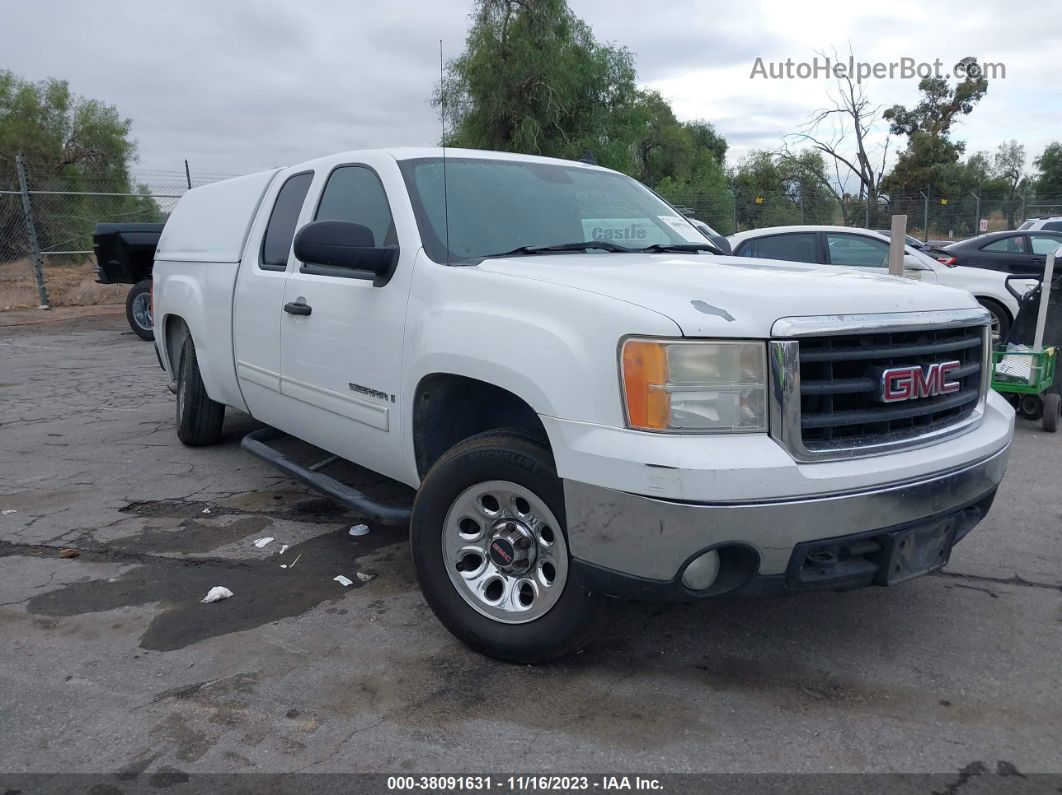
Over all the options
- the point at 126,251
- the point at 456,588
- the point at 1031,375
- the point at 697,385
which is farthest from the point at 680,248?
the point at 126,251

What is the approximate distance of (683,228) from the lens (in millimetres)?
4605

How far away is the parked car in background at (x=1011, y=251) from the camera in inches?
549

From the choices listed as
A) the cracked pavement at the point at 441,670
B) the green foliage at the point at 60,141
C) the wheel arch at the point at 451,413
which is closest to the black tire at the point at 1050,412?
the cracked pavement at the point at 441,670

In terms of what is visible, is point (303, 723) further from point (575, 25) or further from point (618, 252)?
point (575, 25)

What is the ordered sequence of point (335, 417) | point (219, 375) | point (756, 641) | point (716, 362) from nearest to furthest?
point (716, 362) → point (756, 641) → point (335, 417) → point (219, 375)

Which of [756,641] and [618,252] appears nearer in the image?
[756,641]

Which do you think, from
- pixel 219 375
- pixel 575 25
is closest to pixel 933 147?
pixel 575 25

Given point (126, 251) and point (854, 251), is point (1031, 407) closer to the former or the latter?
point (854, 251)

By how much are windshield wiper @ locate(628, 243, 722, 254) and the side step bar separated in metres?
1.58

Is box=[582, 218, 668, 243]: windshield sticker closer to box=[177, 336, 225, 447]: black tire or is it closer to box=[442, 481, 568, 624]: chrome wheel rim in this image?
box=[442, 481, 568, 624]: chrome wheel rim

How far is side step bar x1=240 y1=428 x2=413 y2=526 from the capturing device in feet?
12.3

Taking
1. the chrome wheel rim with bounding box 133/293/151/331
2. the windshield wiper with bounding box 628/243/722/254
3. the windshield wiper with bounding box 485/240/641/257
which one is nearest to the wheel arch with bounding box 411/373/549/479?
the windshield wiper with bounding box 485/240/641/257

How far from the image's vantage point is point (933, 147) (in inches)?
1700

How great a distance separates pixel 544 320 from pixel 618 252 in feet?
3.66
